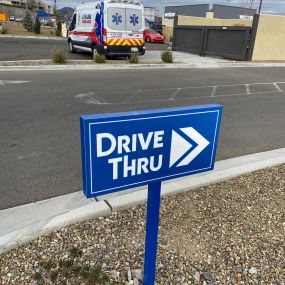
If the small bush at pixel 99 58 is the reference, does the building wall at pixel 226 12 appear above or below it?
above

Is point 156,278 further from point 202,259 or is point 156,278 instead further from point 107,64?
point 107,64

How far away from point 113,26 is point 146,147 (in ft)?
43.1

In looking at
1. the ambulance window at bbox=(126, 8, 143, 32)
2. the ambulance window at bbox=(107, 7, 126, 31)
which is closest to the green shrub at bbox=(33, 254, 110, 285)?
the ambulance window at bbox=(107, 7, 126, 31)

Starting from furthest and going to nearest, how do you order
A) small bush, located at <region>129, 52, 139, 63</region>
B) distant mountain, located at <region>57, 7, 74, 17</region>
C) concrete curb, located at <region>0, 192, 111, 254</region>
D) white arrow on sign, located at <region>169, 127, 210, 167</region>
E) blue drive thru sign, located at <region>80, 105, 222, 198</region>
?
distant mountain, located at <region>57, 7, 74, 17</region> < small bush, located at <region>129, 52, 139, 63</region> < concrete curb, located at <region>0, 192, 111, 254</region> < white arrow on sign, located at <region>169, 127, 210, 167</region> < blue drive thru sign, located at <region>80, 105, 222, 198</region>

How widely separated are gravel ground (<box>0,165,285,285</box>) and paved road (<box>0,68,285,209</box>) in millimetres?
977

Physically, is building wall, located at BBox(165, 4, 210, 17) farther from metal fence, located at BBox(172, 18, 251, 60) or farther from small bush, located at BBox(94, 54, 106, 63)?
small bush, located at BBox(94, 54, 106, 63)

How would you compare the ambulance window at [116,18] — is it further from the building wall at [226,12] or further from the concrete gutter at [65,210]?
the building wall at [226,12]

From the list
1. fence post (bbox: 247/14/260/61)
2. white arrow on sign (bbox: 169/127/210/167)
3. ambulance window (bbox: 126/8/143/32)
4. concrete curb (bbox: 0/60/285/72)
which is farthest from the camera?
fence post (bbox: 247/14/260/61)

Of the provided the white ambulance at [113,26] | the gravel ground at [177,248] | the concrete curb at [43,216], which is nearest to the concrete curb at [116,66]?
the white ambulance at [113,26]

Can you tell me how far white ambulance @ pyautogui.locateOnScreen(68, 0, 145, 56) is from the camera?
1346 cm

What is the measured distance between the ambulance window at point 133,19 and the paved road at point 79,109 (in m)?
2.46

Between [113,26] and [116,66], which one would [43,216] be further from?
[113,26]

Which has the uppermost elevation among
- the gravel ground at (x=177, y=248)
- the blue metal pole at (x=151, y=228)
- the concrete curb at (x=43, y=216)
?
the blue metal pole at (x=151, y=228)

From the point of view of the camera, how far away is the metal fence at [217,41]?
60.1 feet
